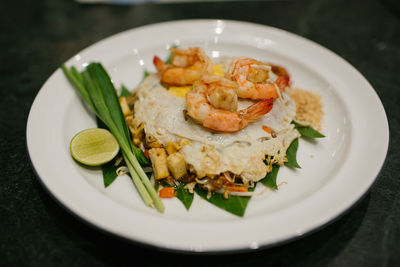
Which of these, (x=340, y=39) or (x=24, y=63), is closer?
(x=24, y=63)

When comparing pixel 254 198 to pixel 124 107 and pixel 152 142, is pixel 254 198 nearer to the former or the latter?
pixel 152 142

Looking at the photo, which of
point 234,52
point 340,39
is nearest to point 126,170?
point 234,52

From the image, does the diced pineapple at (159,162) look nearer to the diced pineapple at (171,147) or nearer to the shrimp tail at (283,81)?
the diced pineapple at (171,147)

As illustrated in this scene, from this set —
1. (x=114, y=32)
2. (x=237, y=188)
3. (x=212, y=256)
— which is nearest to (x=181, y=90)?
(x=237, y=188)

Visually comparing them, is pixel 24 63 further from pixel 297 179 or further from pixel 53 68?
pixel 297 179

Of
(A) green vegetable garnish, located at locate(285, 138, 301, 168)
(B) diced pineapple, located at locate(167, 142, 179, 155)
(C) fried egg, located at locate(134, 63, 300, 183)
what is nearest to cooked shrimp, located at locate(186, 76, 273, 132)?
(C) fried egg, located at locate(134, 63, 300, 183)

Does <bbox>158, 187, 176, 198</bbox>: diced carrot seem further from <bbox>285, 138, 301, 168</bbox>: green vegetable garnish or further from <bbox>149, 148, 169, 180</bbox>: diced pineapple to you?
<bbox>285, 138, 301, 168</bbox>: green vegetable garnish
